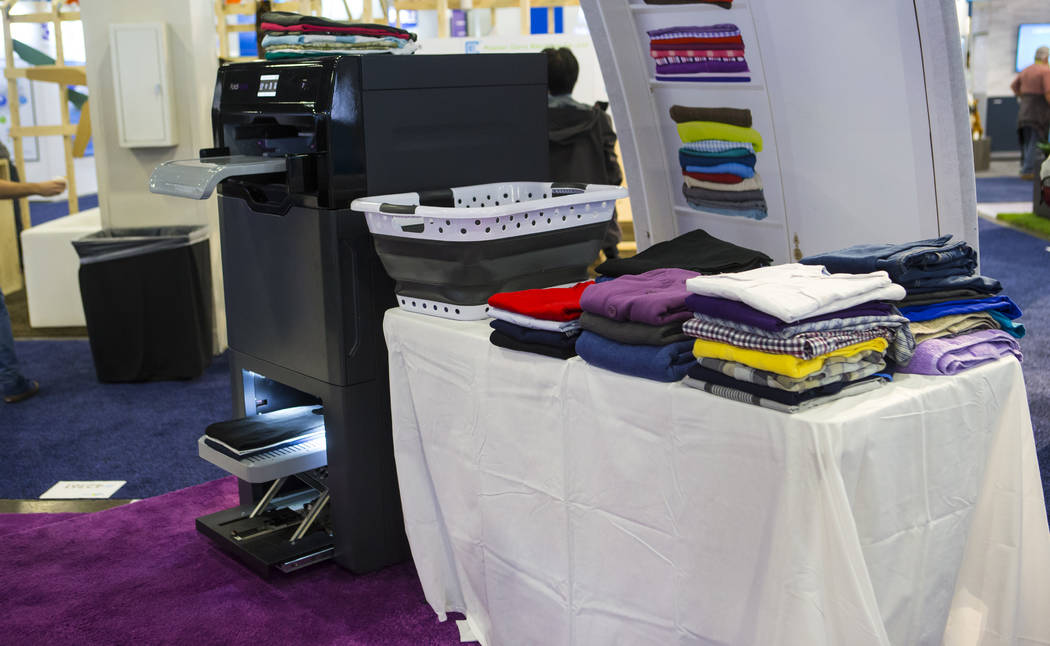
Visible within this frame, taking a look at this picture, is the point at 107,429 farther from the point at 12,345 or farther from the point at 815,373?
the point at 815,373

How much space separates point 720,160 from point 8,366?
10.5 feet

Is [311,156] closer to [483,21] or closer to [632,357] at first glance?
[632,357]

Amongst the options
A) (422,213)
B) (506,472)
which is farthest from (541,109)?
(506,472)

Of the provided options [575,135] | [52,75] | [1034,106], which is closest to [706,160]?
[575,135]

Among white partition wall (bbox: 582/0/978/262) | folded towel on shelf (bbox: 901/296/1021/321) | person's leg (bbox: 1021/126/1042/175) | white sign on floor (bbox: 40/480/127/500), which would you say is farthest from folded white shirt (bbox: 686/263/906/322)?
person's leg (bbox: 1021/126/1042/175)

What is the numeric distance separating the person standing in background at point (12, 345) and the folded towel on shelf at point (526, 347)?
118 inches

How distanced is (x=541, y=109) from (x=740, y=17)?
1.85ft

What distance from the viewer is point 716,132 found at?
9.38 ft

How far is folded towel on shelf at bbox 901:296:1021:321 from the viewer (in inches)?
70.7

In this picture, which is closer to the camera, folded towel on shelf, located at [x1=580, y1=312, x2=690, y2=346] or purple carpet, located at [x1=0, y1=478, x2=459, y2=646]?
folded towel on shelf, located at [x1=580, y1=312, x2=690, y2=346]

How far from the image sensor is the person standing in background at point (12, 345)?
4309 millimetres

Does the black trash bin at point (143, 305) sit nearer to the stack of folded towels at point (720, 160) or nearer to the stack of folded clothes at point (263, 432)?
the stack of folded clothes at point (263, 432)

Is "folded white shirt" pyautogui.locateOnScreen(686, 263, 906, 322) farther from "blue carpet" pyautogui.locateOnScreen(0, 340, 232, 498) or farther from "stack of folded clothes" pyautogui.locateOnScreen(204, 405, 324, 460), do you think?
"blue carpet" pyautogui.locateOnScreen(0, 340, 232, 498)

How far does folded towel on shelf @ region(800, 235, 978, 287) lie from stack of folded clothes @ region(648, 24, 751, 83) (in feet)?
3.05
